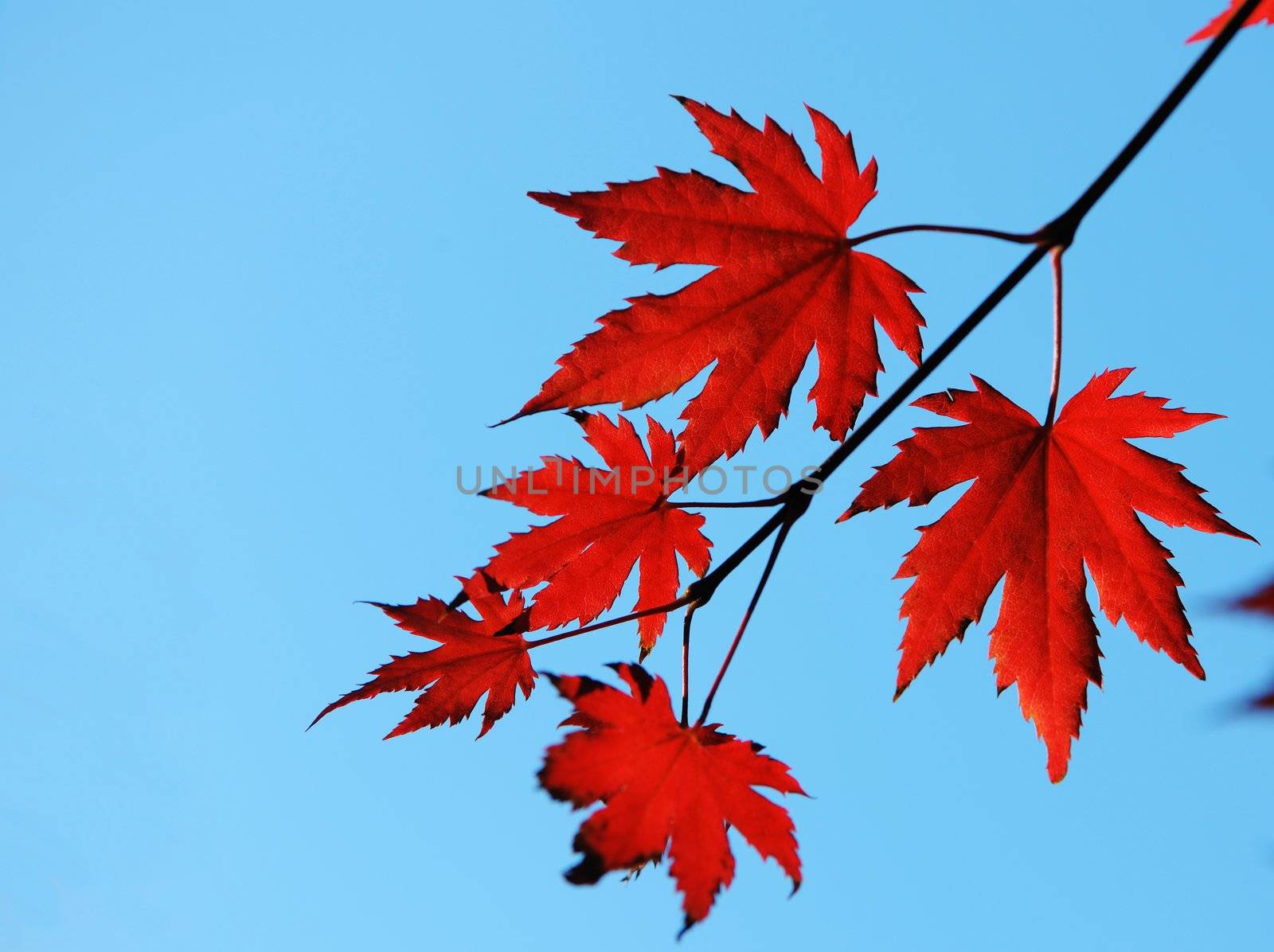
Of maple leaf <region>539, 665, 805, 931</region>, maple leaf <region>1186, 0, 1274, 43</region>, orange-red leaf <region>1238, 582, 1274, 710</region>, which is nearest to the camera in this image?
orange-red leaf <region>1238, 582, 1274, 710</region>

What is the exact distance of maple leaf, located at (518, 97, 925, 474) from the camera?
53.0 inches

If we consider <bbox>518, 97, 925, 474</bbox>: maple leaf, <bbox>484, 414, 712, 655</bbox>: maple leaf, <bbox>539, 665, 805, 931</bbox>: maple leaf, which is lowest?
<bbox>539, 665, 805, 931</bbox>: maple leaf

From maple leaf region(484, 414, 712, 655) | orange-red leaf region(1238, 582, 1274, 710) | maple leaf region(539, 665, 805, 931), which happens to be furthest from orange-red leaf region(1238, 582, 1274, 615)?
maple leaf region(484, 414, 712, 655)

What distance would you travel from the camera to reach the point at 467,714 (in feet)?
4.94

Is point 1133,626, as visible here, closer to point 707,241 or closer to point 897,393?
point 897,393

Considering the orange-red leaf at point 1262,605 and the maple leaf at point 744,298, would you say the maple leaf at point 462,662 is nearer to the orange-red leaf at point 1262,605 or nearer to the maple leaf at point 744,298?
the maple leaf at point 744,298

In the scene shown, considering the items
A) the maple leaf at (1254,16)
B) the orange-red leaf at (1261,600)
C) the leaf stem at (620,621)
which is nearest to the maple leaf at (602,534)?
the leaf stem at (620,621)

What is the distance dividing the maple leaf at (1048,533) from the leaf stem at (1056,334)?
49 millimetres

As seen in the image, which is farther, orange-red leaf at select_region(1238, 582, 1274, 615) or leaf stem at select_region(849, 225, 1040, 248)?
leaf stem at select_region(849, 225, 1040, 248)

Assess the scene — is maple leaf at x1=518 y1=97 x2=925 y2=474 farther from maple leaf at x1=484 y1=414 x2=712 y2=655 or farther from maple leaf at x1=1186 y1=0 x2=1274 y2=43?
maple leaf at x1=1186 y1=0 x2=1274 y2=43

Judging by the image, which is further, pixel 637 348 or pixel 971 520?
pixel 971 520

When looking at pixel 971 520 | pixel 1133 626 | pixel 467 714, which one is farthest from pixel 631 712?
pixel 1133 626

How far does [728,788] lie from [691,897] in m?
0.14

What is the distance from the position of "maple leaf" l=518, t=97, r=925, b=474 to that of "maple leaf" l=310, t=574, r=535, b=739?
1.17ft
